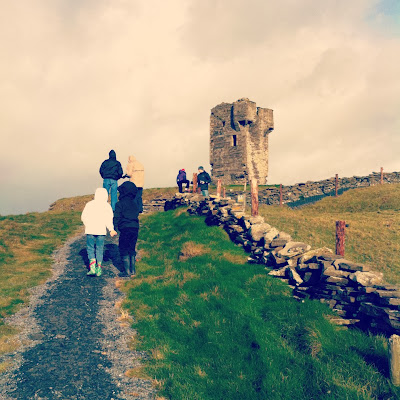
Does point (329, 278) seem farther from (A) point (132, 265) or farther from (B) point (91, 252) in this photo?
(B) point (91, 252)

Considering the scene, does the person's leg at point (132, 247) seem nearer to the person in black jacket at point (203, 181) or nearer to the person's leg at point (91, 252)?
the person's leg at point (91, 252)

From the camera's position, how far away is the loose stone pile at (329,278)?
20.4 ft

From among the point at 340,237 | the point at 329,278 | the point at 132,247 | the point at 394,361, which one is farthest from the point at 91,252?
the point at 394,361

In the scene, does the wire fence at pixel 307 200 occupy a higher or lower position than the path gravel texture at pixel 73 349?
higher

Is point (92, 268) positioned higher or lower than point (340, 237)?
lower

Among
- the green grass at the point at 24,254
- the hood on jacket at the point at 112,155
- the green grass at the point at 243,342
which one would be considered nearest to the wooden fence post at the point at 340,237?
the green grass at the point at 243,342

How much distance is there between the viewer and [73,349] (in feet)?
20.1

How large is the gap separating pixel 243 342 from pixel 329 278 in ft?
8.25

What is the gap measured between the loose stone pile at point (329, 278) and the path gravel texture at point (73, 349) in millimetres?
→ 4132

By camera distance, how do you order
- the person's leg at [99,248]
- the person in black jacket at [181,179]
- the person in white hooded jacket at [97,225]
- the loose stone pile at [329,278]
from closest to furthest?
the loose stone pile at [329,278]
the person in white hooded jacket at [97,225]
the person's leg at [99,248]
the person in black jacket at [181,179]

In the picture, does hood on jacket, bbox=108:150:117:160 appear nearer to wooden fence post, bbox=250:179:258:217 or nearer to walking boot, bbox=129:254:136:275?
walking boot, bbox=129:254:136:275

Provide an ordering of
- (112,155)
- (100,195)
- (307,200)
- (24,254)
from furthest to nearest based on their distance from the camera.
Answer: (307,200) → (112,155) → (24,254) → (100,195)

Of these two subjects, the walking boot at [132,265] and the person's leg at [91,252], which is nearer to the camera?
the person's leg at [91,252]

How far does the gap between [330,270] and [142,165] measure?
11.3 meters
